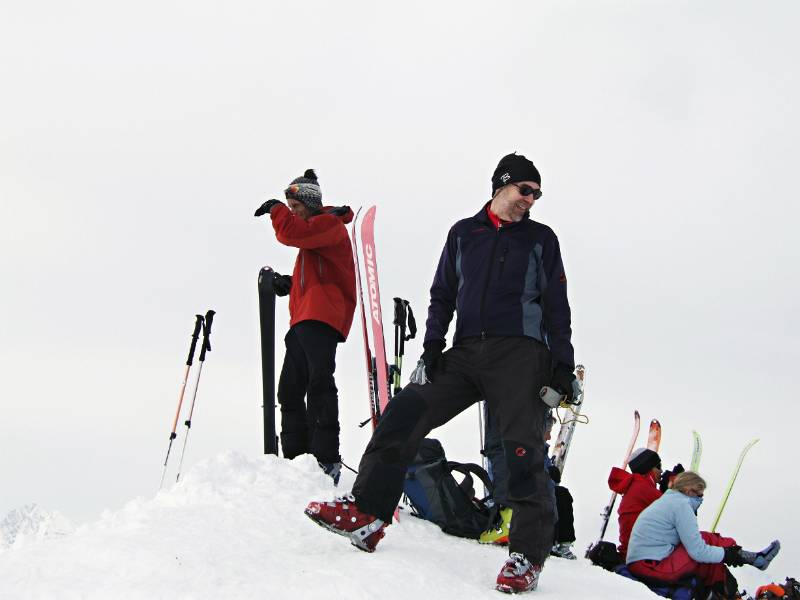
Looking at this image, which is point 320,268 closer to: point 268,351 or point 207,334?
point 268,351

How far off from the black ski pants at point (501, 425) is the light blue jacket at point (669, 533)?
2.23 metres

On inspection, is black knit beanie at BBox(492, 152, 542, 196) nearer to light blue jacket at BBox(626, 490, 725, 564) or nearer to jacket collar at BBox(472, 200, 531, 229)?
jacket collar at BBox(472, 200, 531, 229)

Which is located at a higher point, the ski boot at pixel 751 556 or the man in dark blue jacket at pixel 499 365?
the man in dark blue jacket at pixel 499 365

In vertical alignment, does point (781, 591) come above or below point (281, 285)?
below

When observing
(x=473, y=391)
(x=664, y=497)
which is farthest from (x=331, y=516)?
(x=664, y=497)

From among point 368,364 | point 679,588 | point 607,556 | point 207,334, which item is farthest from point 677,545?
point 207,334

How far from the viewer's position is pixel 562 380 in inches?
144

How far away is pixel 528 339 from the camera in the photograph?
370 centimetres

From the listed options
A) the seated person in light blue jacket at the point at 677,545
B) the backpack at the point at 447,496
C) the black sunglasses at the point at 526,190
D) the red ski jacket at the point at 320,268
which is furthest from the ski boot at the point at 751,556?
the black sunglasses at the point at 526,190

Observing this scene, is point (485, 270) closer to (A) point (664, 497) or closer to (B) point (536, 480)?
(B) point (536, 480)

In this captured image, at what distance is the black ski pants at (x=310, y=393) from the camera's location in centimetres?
550

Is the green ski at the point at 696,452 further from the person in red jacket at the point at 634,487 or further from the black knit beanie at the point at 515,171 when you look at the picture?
the black knit beanie at the point at 515,171

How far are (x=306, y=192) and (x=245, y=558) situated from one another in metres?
2.96

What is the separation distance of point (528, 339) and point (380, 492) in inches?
38.4
